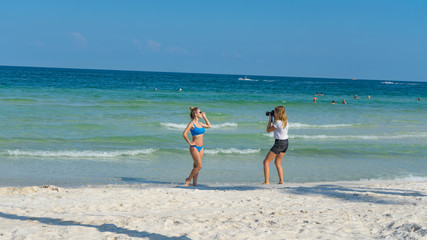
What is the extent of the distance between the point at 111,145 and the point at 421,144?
10330 mm

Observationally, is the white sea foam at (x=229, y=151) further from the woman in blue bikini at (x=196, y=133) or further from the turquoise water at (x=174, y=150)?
the woman in blue bikini at (x=196, y=133)

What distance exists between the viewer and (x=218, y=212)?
6.50 meters

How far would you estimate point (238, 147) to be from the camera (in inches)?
550

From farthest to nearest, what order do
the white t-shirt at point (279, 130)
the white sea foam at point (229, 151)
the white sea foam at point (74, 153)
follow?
1. the white sea foam at point (229, 151)
2. the white sea foam at point (74, 153)
3. the white t-shirt at point (279, 130)

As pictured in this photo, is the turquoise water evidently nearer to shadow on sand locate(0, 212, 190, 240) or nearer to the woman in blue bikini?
the woman in blue bikini

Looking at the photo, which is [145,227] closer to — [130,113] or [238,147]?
[238,147]

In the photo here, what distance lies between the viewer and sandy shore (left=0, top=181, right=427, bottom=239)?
5.48m

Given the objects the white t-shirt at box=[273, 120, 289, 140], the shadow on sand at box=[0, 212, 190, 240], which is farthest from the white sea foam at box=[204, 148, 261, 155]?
the shadow on sand at box=[0, 212, 190, 240]

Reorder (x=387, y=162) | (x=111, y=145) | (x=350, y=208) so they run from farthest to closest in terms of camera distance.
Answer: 1. (x=111, y=145)
2. (x=387, y=162)
3. (x=350, y=208)

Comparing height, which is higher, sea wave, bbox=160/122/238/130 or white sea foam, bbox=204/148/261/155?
sea wave, bbox=160/122/238/130

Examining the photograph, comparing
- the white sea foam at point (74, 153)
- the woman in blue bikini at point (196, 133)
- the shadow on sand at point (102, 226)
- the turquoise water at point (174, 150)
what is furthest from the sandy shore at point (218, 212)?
the white sea foam at point (74, 153)

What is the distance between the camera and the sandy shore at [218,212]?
548cm

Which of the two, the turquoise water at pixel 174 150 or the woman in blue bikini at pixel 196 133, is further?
the turquoise water at pixel 174 150

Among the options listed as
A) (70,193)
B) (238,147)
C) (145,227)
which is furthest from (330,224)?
(238,147)
